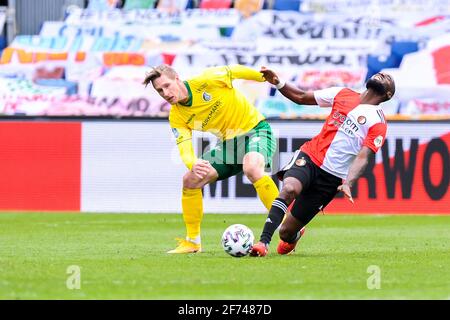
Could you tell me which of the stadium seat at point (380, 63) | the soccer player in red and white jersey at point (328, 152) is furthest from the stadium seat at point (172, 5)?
the soccer player in red and white jersey at point (328, 152)

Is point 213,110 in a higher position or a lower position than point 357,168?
higher

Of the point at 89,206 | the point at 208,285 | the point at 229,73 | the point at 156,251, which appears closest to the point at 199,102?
the point at 229,73

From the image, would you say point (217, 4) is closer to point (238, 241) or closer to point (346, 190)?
point (238, 241)

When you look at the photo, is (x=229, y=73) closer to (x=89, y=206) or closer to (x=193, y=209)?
(x=193, y=209)

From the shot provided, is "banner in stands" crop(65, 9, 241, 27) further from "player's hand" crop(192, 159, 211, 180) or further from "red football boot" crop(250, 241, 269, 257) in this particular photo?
"red football boot" crop(250, 241, 269, 257)

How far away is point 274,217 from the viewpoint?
1042 cm

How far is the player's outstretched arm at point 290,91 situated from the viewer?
1115cm

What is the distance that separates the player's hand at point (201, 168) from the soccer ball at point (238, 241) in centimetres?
79

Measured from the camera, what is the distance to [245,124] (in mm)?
11727

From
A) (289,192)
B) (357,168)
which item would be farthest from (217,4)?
(357,168)

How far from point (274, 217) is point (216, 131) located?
173 cm

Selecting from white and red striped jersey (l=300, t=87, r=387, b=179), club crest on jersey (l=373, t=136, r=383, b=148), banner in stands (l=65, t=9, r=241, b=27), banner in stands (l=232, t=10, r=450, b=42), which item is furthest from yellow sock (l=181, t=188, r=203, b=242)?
banner in stands (l=65, t=9, r=241, b=27)

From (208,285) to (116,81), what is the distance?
16.0m

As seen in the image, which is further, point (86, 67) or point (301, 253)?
point (86, 67)
